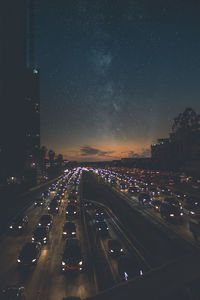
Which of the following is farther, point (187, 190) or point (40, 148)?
point (40, 148)

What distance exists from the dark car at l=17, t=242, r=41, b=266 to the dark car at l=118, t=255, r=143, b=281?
720 cm

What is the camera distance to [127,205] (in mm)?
33125

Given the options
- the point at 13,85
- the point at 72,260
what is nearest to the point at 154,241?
the point at 72,260

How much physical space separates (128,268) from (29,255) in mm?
8198

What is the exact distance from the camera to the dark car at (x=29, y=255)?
13633mm

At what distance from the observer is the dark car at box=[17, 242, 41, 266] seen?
1363cm

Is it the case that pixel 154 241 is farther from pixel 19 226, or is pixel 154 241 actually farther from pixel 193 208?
pixel 19 226

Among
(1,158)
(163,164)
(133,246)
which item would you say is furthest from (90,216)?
(163,164)

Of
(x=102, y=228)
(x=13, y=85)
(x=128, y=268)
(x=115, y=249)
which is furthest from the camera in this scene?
(x=13, y=85)

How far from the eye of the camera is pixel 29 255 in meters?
14.0

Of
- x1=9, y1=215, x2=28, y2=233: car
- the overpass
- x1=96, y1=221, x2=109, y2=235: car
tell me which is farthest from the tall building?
the overpass

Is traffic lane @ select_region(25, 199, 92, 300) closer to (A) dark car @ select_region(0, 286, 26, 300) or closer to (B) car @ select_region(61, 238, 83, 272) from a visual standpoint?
(B) car @ select_region(61, 238, 83, 272)

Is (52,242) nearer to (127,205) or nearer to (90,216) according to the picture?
(90,216)

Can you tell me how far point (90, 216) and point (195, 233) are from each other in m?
14.5
